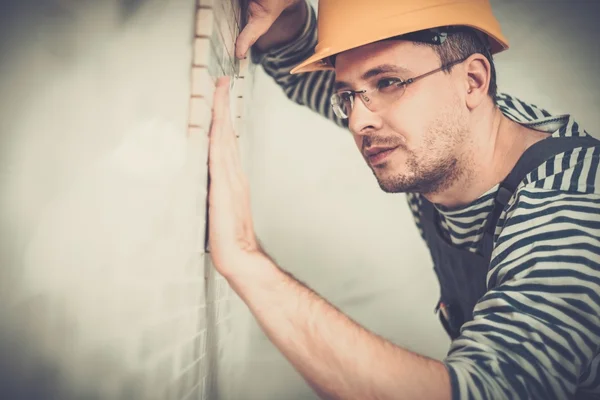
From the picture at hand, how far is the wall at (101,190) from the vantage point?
1.90ft

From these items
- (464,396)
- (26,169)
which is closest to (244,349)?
(464,396)

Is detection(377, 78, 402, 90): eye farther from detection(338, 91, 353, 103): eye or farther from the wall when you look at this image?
the wall

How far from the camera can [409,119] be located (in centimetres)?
108

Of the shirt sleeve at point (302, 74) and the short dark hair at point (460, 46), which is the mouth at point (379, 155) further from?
the shirt sleeve at point (302, 74)

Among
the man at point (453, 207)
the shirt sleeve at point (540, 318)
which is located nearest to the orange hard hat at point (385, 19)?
the man at point (453, 207)

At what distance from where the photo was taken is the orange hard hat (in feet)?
3.34

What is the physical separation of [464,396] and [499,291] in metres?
0.22

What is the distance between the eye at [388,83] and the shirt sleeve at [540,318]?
50cm

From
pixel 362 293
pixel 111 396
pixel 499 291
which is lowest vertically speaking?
pixel 362 293

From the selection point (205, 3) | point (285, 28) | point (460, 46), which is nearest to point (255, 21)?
point (285, 28)

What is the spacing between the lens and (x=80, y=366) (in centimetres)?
64

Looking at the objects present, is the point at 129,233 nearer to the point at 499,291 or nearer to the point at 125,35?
the point at 125,35

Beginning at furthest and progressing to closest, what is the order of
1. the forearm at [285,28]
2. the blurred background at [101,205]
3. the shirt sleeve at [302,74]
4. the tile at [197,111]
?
1. the shirt sleeve at [302,74]
2. the forearm at [285,28]
3. the tile at [197,111]
4. the blurred background at [101,205]

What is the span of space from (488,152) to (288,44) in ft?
2.65
